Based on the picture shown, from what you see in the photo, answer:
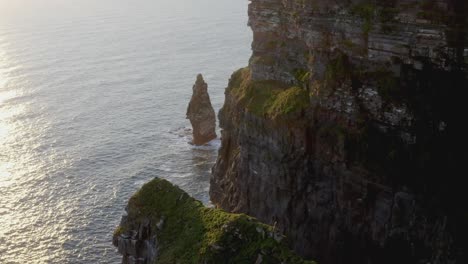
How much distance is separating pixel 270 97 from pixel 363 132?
47.6 feet

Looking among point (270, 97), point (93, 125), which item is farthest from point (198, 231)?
point (93, 125)

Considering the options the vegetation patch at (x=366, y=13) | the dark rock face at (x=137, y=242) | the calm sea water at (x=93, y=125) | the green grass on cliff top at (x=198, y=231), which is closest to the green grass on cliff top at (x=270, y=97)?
the vegetation patch at (x=366, y=13)

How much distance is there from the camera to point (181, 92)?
400 ft

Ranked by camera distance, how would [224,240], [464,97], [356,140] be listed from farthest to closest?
[356,140]
[464,97]
[224,240]

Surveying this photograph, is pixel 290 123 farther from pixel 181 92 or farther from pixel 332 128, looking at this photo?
pixel 181 92

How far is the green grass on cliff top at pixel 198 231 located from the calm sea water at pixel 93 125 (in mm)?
29405

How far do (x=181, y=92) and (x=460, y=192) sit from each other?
84.8 m

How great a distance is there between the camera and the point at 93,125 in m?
106

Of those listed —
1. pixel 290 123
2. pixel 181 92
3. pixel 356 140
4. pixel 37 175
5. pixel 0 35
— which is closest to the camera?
pixel 356 140

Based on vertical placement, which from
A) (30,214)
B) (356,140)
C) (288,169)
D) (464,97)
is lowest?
(30,214)

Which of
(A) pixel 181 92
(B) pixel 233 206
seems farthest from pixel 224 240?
(A) pixel 181 92

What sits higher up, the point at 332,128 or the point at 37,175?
the point at 332,128

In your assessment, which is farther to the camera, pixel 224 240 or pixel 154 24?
pixel 154 24

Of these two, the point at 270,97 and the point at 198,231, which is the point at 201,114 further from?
the point at 198,231
